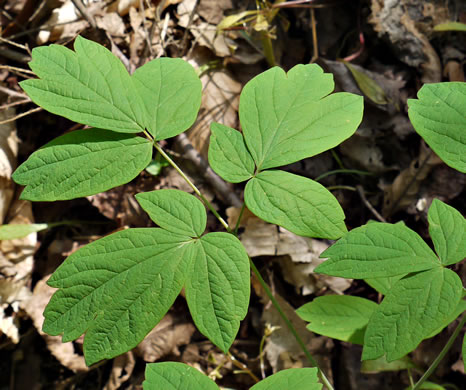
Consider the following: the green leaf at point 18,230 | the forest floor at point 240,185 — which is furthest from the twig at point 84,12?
the green leaf at point 18,230

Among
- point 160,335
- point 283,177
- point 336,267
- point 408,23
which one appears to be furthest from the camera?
point 408,23

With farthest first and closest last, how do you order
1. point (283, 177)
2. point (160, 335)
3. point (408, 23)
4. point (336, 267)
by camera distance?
point (408, 23)
point (160, 335)
point (283, 177)
point (336, 267)

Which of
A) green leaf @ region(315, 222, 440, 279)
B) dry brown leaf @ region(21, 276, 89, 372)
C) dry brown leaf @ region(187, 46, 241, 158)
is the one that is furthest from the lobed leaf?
dry brown leaf @ region(21, 276, 89, 372)

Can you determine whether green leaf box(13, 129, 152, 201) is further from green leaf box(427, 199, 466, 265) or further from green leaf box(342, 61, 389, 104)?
green leaf box(342, 61, 389, 104)

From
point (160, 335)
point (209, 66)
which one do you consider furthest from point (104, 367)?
point (209, 66)

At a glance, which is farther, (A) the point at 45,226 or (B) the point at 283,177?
(A) the point at 45,226

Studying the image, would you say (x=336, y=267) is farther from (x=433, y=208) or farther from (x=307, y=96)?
(x=307, y=96)

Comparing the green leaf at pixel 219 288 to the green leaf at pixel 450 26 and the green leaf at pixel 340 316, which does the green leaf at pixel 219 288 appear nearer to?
the green leaf at pixel 340 316
